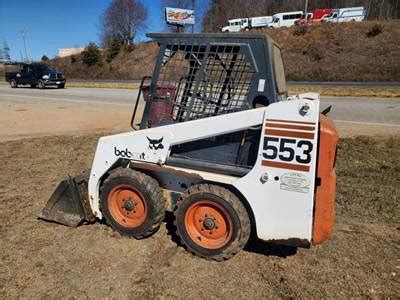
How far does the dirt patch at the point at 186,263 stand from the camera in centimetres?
298

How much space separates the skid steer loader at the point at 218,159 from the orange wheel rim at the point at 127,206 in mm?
12

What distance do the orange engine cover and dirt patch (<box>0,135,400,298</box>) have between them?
473 mm

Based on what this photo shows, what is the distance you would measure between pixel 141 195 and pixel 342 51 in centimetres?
3425

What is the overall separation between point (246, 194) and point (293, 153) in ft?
1.85

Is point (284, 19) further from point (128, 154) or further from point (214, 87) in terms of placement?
point (128, 154)

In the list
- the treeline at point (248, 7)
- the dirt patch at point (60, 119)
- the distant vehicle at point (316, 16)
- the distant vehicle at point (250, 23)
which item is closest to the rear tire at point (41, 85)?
the dirt patch at point (60, 119)

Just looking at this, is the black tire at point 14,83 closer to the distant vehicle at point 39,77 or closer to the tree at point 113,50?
the distant vehicle at point 39,77

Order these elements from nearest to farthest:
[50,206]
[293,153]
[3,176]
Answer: [293,153] → [50,206] → [3,176]

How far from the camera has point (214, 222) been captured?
3.35 meters

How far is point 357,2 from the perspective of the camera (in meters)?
57.7

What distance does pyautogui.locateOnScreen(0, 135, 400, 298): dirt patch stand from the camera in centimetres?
298

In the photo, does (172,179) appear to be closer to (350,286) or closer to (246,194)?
(246,194)

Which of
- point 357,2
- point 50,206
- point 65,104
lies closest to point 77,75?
point 65,104

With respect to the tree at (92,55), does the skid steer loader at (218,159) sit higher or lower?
lower
